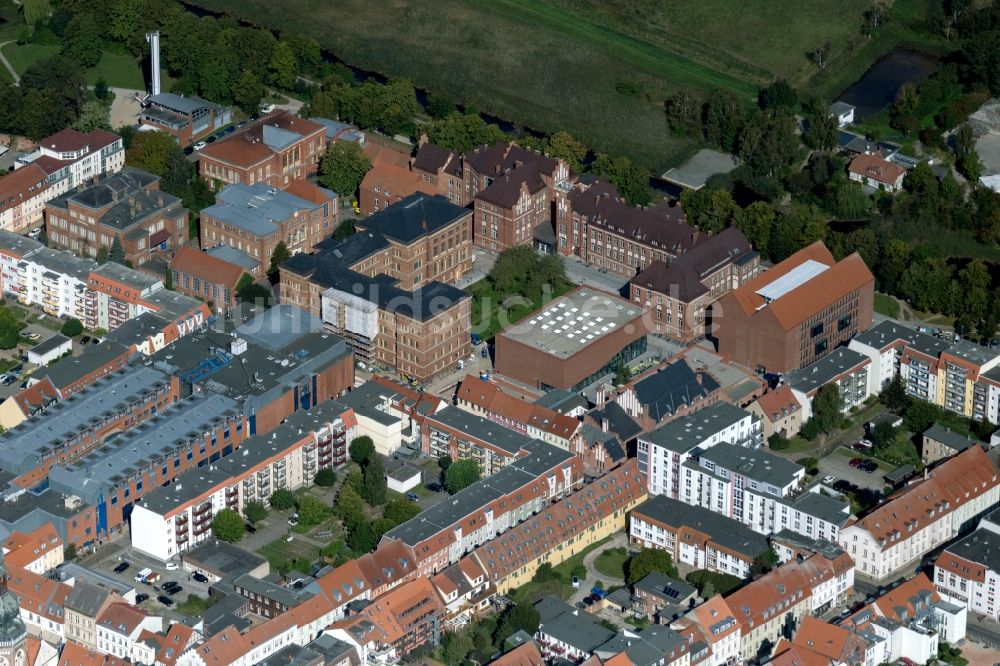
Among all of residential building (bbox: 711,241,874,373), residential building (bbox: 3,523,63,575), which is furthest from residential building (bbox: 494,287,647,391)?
residential building (bbox: 3,523,63,575)

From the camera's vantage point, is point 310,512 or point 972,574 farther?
point 310,512

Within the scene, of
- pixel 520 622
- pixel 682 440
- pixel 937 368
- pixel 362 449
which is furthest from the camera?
pixel 937 368

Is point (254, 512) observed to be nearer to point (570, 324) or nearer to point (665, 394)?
point (665, 394)

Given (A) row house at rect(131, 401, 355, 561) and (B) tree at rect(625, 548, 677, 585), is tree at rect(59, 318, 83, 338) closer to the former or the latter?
(A) row house at rect(131, 401, 355, 561)

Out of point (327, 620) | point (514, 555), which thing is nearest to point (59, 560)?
point (327, 620)

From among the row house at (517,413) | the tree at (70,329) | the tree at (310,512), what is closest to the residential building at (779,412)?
the row house at (517,413)

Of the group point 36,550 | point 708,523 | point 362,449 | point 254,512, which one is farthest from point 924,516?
point 36,550
